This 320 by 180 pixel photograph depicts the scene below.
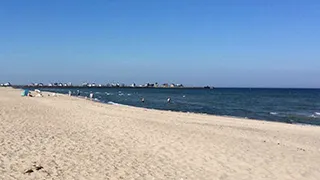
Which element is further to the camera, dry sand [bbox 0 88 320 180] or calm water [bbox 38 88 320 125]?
calm water [bbox 38 88 320 125]

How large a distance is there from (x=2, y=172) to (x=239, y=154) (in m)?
6.64

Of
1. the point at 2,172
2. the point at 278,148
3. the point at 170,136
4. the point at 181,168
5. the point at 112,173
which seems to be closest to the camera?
the point at 2,172

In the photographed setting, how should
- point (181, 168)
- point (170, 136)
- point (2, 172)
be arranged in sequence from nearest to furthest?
point (2, 172) → point (181, 168) → point (170, 136)

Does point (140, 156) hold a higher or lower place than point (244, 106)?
higher

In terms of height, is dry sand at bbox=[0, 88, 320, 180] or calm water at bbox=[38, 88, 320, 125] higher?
dry sand at bbox=[0, 88, 320, 180]

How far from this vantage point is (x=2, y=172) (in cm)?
763

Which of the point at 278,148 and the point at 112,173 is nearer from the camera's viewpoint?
the point at 112,173

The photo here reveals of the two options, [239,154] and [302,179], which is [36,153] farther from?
[302,179]

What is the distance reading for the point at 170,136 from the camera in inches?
551

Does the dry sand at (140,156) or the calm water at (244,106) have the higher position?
the dry sand at (140,156)

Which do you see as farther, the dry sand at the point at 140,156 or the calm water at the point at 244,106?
the calm water at the point at 244,106

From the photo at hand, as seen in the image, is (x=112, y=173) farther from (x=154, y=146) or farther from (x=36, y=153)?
(x=154, y=146)

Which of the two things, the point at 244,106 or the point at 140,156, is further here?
the point at 244,106

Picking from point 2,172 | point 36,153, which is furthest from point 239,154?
point 2,172
